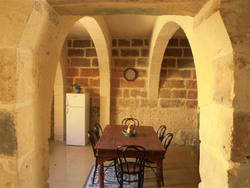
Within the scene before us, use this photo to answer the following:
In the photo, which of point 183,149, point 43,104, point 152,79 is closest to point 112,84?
point 152,79

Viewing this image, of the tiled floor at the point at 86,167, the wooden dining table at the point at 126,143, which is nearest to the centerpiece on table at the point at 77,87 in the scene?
the tiled floor at the point at 86,167

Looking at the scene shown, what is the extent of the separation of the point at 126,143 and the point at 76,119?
7.37 feet

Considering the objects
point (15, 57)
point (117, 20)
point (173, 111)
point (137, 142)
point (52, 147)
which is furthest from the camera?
point (173, 111)

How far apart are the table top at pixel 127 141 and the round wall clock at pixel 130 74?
1.56 meters

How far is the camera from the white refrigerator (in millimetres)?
4465

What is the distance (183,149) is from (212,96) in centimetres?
420

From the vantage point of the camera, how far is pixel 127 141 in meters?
2.76

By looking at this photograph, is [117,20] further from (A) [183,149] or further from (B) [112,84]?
(A) [183,149]

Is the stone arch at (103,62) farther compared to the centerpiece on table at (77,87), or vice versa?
the centerpiece on table at (77,87)

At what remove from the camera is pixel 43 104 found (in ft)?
2.72

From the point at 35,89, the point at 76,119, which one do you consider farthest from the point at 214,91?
the point at 76,119

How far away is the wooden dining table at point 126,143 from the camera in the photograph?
7.84 ft

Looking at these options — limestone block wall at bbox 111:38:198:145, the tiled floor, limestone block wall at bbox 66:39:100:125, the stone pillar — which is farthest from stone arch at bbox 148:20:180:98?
the stone pillar

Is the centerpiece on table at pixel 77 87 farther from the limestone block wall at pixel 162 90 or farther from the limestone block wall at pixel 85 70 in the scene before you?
the limestone block wall at pixel 162 90
